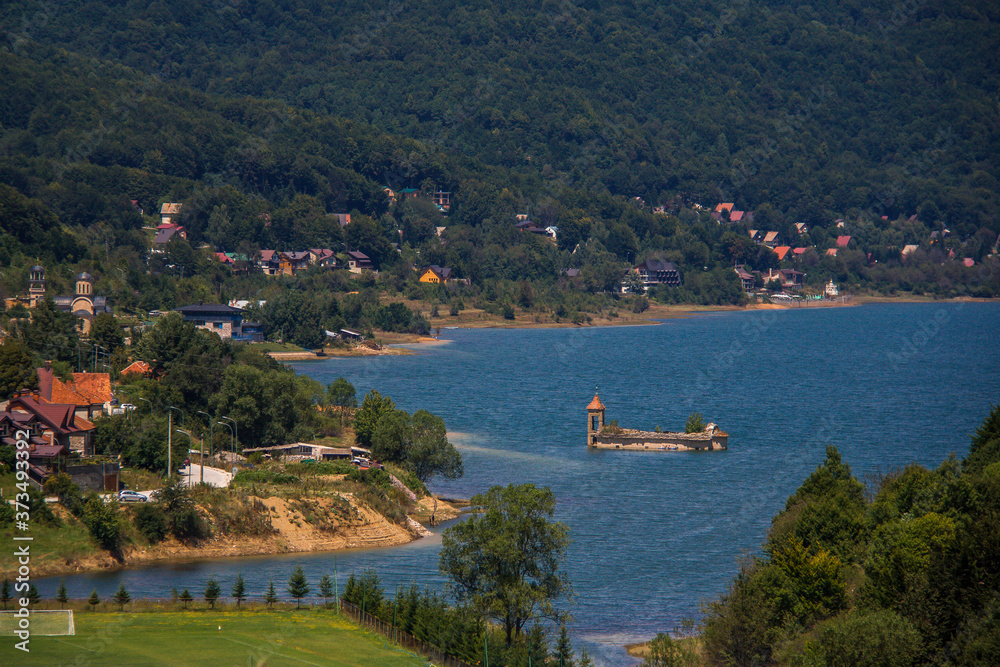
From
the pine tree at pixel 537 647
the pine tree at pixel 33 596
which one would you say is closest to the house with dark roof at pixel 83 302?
the pine tree at pixel 33 596

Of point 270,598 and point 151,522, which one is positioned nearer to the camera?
point 270,598

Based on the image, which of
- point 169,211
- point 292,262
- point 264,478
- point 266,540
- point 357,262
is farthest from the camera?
point 357,262

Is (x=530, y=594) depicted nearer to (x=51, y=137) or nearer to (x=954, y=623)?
(x=954, y=623)

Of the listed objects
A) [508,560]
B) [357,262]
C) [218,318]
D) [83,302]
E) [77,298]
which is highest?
[357,262]

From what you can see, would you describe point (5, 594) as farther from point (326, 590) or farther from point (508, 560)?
point (508, 560)

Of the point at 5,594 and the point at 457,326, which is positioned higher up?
the point at 457,326

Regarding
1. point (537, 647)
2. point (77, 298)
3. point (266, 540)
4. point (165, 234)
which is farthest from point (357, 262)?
point (537, 647)

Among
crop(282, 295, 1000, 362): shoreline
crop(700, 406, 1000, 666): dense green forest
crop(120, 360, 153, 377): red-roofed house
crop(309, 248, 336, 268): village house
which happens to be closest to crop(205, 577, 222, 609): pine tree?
crop(700, 406, 1000, 666): dense green forest
